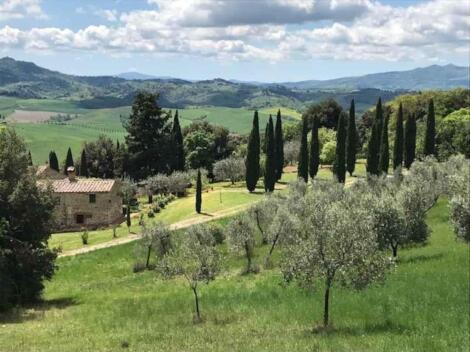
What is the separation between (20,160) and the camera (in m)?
32.7

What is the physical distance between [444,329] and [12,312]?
2070 centimetres

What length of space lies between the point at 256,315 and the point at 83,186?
152 ft

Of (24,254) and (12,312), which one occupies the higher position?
(24,254)

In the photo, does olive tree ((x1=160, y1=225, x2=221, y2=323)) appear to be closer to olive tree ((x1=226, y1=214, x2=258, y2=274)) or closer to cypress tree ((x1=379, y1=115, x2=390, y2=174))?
olive tree ((x1=226, y1=214, x2=258, y2=274))

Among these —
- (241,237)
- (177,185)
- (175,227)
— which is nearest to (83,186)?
(177,185)

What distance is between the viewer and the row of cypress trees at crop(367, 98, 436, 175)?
6769 cm

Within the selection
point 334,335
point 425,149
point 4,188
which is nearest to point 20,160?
point 4,188

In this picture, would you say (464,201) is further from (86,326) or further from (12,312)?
(12,312)

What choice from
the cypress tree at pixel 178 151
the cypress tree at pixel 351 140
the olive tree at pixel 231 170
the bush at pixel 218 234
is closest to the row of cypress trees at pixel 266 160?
the olive tree at pixel 231 170

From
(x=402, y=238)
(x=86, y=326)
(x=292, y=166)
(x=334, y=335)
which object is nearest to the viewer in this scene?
(x=334, y=335)

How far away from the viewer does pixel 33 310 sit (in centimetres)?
2891

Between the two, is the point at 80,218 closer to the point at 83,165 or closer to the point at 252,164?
the point at 252,164

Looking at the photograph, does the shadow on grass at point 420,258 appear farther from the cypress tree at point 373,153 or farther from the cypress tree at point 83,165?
the cypress tree at point 83,165

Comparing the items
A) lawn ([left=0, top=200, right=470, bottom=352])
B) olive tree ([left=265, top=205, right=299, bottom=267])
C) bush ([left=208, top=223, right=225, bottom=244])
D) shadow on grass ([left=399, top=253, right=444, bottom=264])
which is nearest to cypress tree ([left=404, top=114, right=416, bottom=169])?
bush ([left=208, top=223, right=225, bottom=244])
